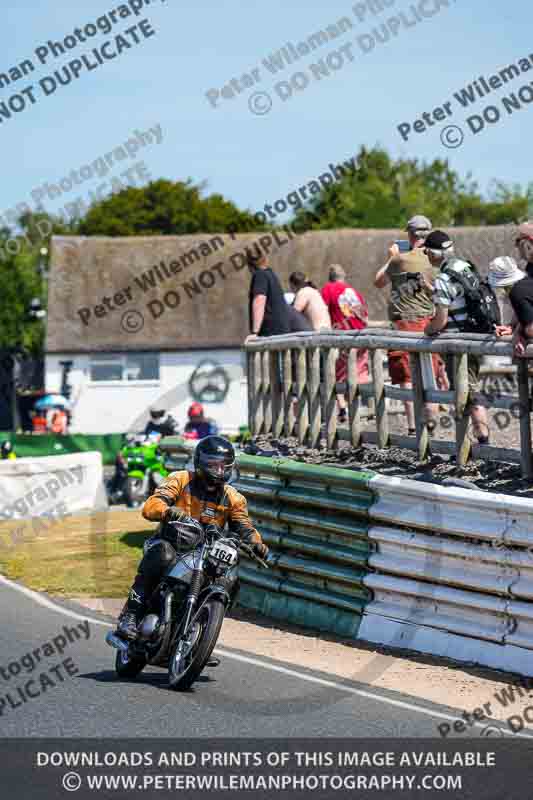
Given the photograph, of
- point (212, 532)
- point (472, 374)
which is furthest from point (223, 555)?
point (472, 374)

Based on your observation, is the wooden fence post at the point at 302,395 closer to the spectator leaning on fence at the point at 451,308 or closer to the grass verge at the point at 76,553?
the grass verge at the point at 76,553

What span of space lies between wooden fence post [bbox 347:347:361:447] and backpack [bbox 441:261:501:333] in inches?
70.8

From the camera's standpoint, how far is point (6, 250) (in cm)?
7881

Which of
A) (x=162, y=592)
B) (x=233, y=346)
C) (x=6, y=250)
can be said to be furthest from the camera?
(x=6, y=250)

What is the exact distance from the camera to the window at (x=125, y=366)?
60.2 metres

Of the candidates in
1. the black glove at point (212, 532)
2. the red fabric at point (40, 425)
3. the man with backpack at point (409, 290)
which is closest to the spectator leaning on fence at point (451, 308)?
the man with backpack at point (409, 290)

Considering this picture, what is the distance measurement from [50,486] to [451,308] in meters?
13.6

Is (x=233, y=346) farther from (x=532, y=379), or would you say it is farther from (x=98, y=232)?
Answer: (x=532, y=379)

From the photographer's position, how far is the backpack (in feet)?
37.3

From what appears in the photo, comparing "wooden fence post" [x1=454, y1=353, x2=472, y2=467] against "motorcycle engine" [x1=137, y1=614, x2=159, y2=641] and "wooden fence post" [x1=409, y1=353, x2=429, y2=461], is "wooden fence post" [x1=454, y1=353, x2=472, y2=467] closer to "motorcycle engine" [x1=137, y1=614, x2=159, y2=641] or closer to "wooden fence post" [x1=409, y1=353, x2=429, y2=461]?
"wooden fence post" [x1=409, y1=353, x2=429, y2=461]
